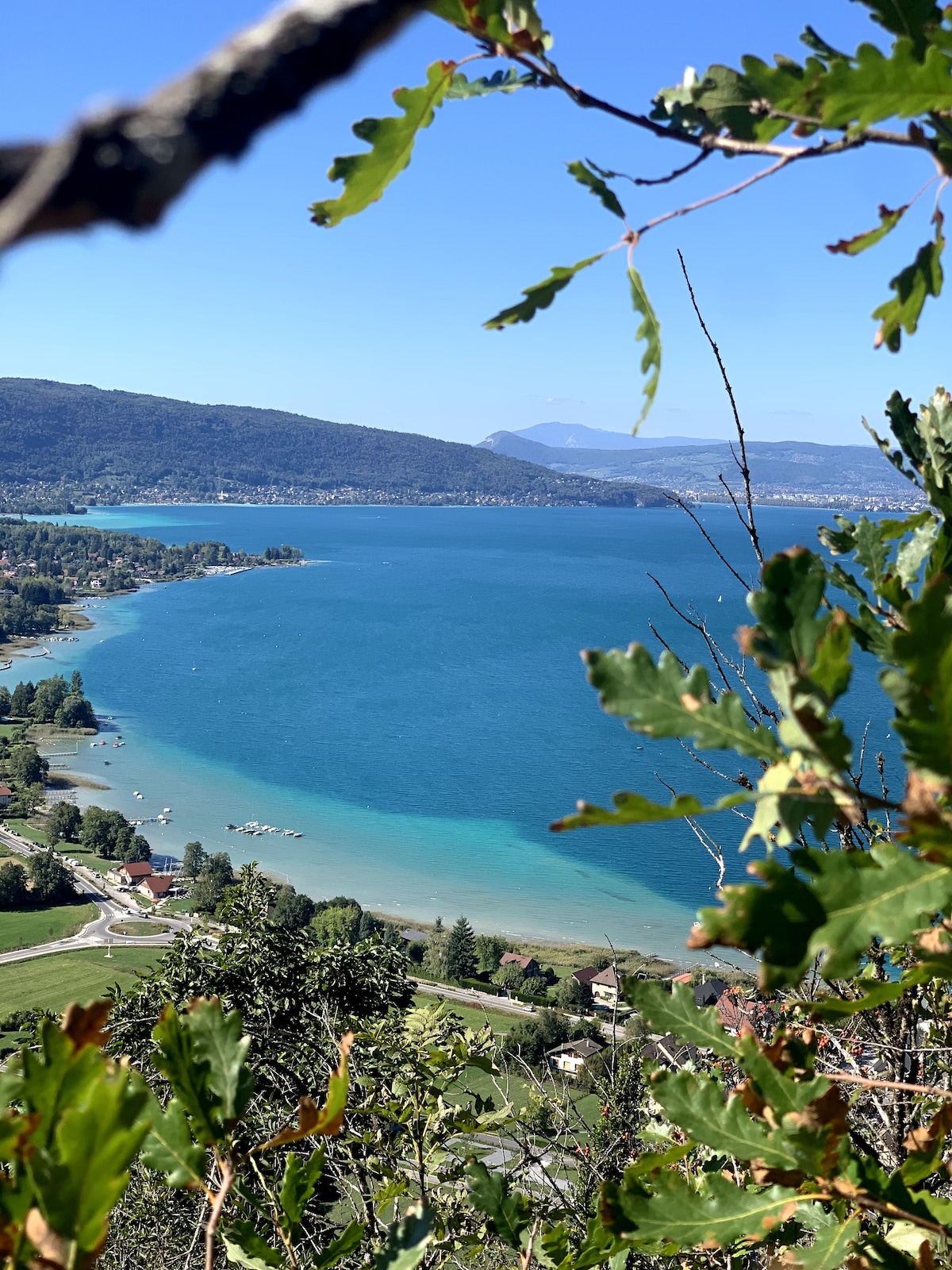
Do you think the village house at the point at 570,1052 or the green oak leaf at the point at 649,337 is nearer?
the green oak leaf at the point at 649,337

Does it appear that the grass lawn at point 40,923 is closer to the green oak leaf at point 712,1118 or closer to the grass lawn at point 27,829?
the grass lawn at point 27,829

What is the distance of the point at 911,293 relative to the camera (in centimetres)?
97

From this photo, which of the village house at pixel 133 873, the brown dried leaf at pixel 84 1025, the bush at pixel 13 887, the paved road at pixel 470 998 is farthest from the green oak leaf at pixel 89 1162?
the bush at pixel 13 887

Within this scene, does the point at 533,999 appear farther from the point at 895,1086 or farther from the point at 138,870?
the point at 895,1086

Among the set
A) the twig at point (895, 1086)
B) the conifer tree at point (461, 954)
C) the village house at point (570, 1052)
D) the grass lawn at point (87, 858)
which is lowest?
the grass lawn at point (87, 858)

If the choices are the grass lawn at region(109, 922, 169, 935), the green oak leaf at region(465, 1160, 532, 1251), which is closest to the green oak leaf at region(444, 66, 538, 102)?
the green oak leaf at region(465, 1160, 532, 1251)

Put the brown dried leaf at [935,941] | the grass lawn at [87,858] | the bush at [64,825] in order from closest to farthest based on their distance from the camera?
the brown dried leaf at [935,941]
the grass lawn at [87,858]
the bush at [64,825]

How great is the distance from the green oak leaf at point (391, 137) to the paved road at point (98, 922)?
30.5m

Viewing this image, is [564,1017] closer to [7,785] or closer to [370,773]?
[370,773]

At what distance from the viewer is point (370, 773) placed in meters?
45.5

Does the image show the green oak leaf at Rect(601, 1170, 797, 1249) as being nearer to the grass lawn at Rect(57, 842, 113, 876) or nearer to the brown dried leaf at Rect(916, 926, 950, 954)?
the brown dried leaf at Rect(916, 926, 950, 954)

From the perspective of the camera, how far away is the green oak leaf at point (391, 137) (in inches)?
33.0

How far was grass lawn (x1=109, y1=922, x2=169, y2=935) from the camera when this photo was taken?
1308 inches

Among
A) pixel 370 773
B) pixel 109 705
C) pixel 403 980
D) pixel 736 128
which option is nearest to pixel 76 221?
pixel 736 128
